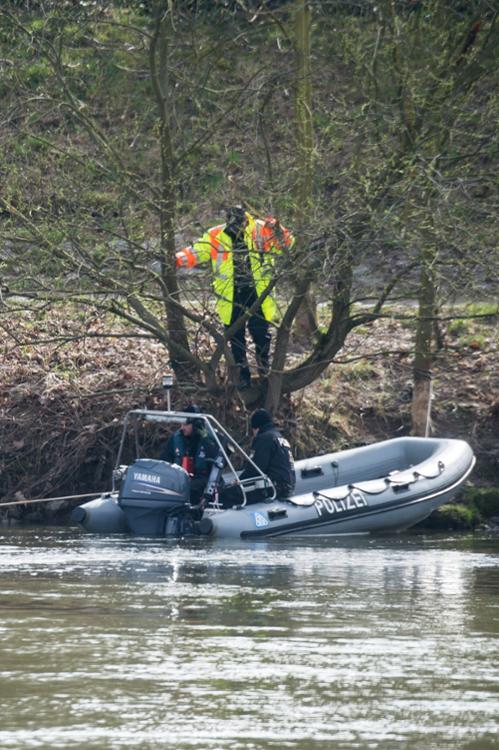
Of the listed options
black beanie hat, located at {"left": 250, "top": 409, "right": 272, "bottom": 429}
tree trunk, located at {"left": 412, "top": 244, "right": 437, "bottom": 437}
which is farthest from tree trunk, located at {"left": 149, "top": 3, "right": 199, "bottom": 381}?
tree trunk, located at {"left": 412, "top": 244, "right": 437, "bottom": 437}

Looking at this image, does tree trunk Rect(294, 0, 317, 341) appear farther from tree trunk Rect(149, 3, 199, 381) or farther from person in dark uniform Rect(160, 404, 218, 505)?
person in dark uniform Rect(160, 404, 218, 505)

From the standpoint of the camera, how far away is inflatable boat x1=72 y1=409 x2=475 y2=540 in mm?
15125

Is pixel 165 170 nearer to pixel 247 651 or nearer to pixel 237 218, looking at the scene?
pixel 237 218

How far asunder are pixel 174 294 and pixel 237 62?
3714mm

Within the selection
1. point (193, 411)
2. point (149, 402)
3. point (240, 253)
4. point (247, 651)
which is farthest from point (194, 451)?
point (247, 651)

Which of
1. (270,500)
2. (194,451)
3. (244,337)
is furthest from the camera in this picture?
(244,337)

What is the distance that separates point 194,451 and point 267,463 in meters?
0.76

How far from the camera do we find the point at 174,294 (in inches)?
648

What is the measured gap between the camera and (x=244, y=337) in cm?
1755

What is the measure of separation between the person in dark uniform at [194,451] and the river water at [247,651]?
6.52ft

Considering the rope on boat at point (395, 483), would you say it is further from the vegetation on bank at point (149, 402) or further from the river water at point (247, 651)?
the river water at point (247, 651)

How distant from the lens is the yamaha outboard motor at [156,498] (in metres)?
15.1

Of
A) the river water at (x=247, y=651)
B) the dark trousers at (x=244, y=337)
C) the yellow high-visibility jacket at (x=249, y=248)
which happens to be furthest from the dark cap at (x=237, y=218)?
the river water at (x=247, y=651)

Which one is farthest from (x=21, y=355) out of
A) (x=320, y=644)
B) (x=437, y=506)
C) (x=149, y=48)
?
(x=320, y=644)
